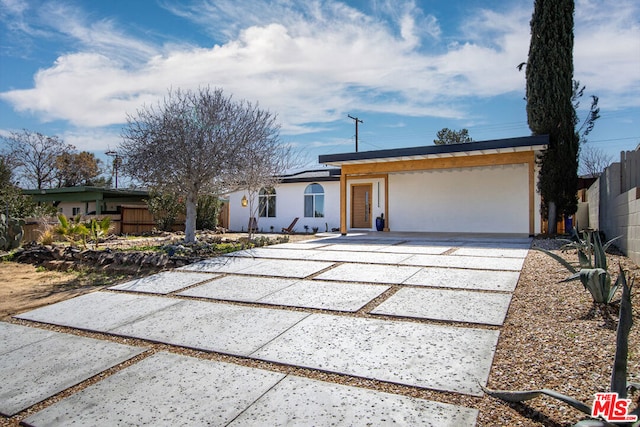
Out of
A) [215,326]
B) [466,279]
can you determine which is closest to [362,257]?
[466,279]

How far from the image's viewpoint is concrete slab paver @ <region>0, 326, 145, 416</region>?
2721mm

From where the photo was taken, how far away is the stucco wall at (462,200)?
44.3 ft

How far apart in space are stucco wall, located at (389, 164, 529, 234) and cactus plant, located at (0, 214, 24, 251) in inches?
458

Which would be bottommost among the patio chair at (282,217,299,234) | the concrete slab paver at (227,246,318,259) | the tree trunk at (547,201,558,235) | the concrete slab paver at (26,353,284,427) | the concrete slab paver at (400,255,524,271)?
the concrete slab paver at (26,353,284,427)

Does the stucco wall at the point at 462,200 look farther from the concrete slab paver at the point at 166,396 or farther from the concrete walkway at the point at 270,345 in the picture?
the concrete slab paver at the point at 166,396

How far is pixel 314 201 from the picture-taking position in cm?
1834

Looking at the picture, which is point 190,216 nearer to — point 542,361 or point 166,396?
point 166,396

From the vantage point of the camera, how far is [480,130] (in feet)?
106

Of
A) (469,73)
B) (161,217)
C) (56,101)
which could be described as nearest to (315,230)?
(161,217)

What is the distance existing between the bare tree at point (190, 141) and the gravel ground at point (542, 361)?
5.23 meters

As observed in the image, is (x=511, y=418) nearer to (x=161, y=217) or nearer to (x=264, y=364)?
(x=264, y=364)

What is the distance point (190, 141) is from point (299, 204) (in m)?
10.0

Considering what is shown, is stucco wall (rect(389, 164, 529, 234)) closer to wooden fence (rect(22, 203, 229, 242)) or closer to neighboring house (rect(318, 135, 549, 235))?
neighboring house (rect(318, 135, 549, 235))

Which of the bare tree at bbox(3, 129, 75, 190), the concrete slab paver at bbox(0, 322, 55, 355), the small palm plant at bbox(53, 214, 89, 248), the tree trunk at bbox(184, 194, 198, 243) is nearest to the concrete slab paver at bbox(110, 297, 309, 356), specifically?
the concrete slab paver at bbox(0, 322, 55, 355)
